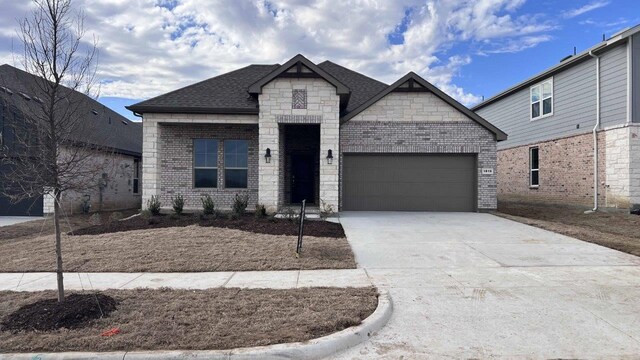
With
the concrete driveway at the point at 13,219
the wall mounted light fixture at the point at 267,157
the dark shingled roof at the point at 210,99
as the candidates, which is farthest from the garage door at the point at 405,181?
the concrete driveway at the point at 13,219

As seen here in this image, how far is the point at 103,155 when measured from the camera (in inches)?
671

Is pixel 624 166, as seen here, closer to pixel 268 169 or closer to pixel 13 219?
pixel 268 169

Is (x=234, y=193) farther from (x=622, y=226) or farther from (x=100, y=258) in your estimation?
(x=622, y=226)

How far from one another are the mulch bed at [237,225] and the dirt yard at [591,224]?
633 cm

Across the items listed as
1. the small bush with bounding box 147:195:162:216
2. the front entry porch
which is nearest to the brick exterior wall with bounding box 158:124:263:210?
the small bush with bounding box 147:195:162:216

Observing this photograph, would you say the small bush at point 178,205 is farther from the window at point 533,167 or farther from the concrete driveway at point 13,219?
the window at point 533,167

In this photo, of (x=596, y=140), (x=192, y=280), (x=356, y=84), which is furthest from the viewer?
(x=356, y=84)

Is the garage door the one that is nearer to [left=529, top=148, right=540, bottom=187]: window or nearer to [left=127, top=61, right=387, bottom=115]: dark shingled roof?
[left=127, top=61, right=387, bottom=115]: dark shingled roof

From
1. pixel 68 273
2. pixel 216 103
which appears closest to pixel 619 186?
pixel 216 103

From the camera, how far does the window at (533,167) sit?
64.4ft

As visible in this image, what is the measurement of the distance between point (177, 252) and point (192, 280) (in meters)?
1.97

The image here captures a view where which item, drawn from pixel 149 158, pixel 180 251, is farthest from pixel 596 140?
pixel 149 158

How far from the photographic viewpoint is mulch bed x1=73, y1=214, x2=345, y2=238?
34.7 feet

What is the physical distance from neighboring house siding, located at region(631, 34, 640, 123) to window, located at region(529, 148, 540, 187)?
224 inches
